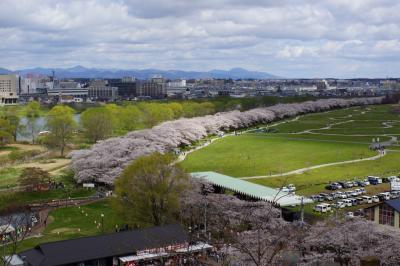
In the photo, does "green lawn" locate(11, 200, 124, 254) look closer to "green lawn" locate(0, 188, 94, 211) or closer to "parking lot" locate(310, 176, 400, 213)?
"green lawn" locate(0, 188, 94, 211)

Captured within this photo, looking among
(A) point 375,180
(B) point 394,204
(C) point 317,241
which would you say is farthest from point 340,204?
(C) point 317,241

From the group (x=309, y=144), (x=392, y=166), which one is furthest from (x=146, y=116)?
(x=392, y=166)

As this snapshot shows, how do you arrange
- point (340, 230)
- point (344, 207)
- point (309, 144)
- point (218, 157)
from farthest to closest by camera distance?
point (309, 144) < point (218, 157) < point (344, 207) < point (340, 230)

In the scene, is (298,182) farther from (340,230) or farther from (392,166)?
(340,230)

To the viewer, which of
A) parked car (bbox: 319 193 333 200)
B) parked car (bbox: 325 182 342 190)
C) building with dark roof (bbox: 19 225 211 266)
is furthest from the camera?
parked car (bbox: 325 182 342 190)

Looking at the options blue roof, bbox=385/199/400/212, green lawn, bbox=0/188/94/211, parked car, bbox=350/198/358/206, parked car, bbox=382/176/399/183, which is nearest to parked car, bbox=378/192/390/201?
parked car, bbox=350/198/358/206

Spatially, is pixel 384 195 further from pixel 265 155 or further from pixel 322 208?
pixel 265 155
